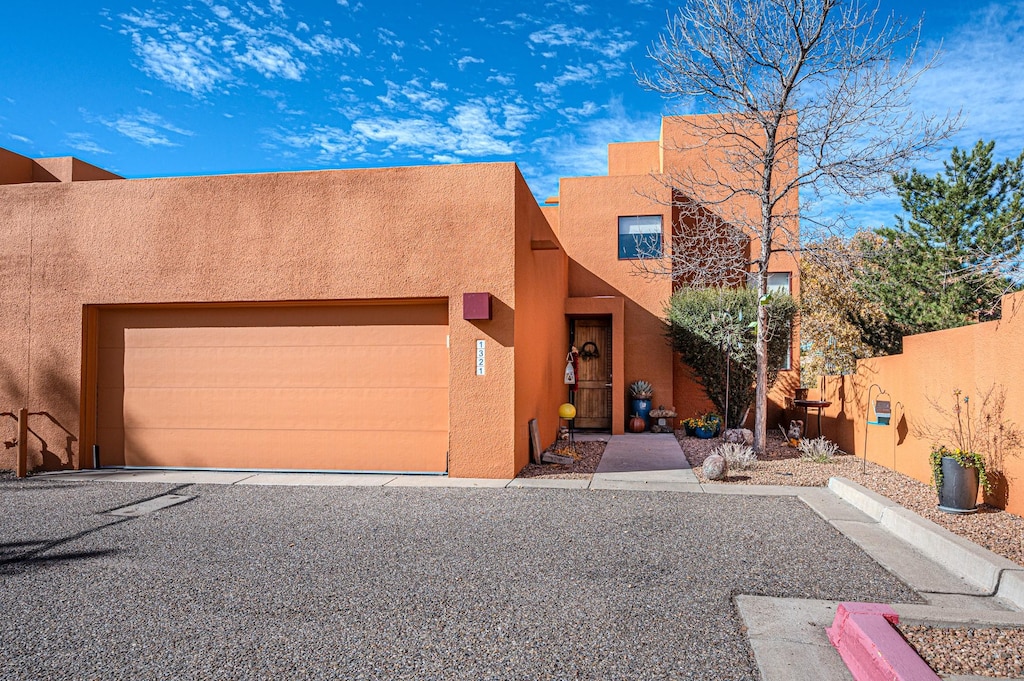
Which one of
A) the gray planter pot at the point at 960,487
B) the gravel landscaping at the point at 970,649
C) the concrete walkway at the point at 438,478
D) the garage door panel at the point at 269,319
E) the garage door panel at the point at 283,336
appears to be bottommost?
the concrete walkway at the point at 438,478

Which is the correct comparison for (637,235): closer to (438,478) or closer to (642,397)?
(642,397)

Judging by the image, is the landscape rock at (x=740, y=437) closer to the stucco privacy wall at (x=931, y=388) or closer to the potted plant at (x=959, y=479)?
the stucco privacy wall at (x=931, y=388)

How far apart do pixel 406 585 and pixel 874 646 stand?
2.87m

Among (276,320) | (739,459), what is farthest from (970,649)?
(276,320)

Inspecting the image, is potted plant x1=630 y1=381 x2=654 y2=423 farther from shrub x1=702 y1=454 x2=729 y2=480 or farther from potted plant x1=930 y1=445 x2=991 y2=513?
potted plant x1=930 y1=445 x2=991 y2=513

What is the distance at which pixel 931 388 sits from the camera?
8.52 meters

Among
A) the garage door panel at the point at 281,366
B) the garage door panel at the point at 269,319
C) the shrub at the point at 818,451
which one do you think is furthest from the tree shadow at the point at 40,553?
the shrub at the point at 818,451

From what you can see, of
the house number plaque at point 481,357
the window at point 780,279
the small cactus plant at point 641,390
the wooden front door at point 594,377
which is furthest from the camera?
the window at point 780,279

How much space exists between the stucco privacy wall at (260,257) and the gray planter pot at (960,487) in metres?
4.88

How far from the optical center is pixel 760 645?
374cm

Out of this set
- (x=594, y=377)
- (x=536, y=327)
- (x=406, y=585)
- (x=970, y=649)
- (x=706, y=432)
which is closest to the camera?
(x=970, y=649)

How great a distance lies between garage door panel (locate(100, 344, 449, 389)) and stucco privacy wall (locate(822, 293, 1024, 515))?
20.5ft

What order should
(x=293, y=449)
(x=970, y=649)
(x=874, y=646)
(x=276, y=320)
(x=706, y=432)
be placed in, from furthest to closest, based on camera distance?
(x=706, y=432)
(x=276, y=320)
(x=293, y=449)
(x=970, y=649)
(x=874, y=646)

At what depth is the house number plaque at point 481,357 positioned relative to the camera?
9102 mm
